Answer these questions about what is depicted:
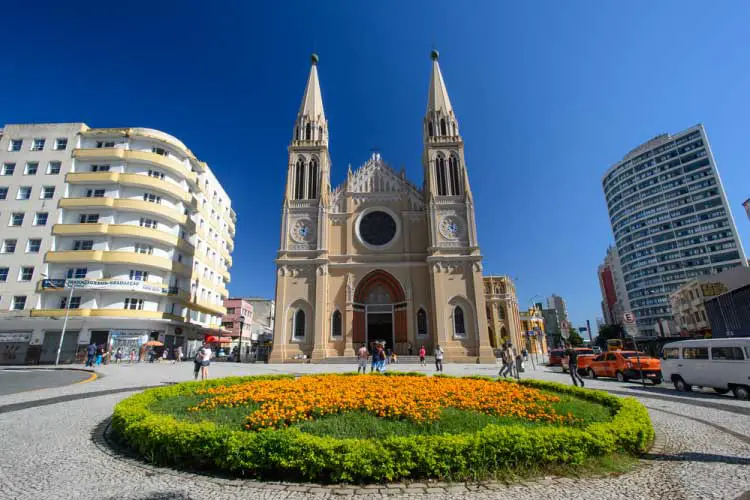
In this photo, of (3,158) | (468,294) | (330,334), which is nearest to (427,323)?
(468,294)

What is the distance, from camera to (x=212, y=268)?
42.6 m

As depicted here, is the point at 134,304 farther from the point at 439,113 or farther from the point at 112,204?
the point at 439,113

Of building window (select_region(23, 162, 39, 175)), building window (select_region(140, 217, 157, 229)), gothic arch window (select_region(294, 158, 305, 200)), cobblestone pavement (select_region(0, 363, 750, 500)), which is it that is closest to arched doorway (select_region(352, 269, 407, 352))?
gothic arch window (select_region(294, 158, 305, 200))

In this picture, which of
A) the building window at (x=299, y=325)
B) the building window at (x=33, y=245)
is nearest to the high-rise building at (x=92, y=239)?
the building window at (x=33, y=245)

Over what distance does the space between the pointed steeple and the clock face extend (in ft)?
46.7

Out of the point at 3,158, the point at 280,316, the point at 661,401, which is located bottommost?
the point at 661,401

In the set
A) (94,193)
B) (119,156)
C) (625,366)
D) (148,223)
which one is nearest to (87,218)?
(94,193)

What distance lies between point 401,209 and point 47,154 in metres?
33.6

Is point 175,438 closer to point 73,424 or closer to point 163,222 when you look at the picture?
point 73,424

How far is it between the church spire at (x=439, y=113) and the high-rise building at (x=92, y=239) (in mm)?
26552

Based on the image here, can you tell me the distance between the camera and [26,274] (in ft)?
96.9

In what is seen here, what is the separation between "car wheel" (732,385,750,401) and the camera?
11727 millimetres

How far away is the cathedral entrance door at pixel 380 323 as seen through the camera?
33.7m

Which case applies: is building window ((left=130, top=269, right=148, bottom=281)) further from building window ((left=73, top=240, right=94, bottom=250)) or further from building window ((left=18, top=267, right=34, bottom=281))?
building window ((left=18, top=267, right=34, bottom=281))
